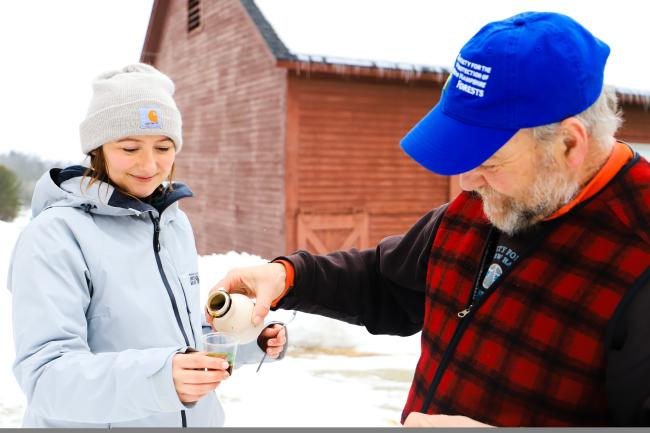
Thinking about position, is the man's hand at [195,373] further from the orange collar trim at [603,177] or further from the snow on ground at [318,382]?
the snow on ground at [318,382]

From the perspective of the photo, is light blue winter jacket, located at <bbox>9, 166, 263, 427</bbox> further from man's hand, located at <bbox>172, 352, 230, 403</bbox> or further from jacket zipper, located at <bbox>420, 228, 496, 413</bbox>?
jacket zipper, located at <bbox>420, 228, 496, 413</bbox>

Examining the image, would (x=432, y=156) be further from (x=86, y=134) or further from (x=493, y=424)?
(x=86, y=134)

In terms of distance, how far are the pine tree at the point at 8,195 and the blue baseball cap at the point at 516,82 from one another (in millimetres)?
27331

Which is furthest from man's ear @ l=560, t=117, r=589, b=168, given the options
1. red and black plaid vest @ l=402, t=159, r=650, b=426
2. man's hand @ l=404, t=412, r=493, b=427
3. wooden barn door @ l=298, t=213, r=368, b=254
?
wooden barn door @ l=298, t=213, r=368, b=254

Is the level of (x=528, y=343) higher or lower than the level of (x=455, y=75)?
lower

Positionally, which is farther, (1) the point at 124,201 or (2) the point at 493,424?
(1) the point at 124,201

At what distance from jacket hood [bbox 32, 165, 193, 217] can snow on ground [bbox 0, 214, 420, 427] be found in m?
2.45

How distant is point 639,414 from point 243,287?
1.33m

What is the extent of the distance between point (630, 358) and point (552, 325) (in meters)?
0.22

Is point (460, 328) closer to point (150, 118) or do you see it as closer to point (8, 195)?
point (150, 118)

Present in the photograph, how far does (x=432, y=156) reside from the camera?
1648 mm

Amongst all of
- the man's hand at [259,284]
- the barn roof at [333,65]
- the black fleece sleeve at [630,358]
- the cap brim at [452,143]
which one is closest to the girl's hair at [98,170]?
the man's hand at [259,284]

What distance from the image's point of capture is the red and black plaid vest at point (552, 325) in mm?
1414

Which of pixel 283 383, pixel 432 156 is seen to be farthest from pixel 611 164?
pixel 283 383
